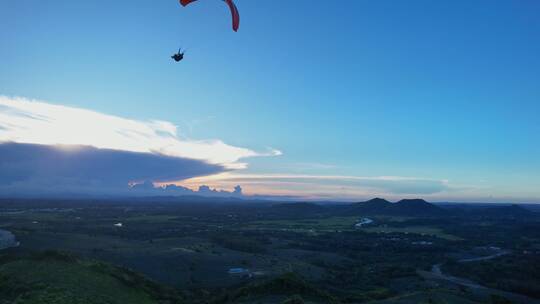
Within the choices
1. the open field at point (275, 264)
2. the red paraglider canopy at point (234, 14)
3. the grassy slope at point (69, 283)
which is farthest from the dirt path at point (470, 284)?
the red paraglider canopy at point (234, 14)

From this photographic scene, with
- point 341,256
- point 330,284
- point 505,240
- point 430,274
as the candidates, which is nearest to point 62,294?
point 330,284

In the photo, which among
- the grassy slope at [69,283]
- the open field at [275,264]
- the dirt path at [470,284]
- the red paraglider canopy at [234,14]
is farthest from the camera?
the dirt path at [470,284]

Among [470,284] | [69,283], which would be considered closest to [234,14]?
[69,283]

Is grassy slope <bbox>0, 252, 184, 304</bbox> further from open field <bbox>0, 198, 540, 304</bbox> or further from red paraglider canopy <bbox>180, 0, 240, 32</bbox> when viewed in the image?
red paraglider canopy <bbox>180, 0, 240, 32</bbox>

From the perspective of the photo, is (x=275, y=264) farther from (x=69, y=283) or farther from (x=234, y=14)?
(x=234, y=14)

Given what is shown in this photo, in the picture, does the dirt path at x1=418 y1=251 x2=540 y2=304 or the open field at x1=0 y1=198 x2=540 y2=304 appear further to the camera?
the dirt path at x1=418 y1=251 x2=540 y2=304

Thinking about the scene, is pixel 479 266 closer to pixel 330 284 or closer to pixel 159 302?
pixel 330 284

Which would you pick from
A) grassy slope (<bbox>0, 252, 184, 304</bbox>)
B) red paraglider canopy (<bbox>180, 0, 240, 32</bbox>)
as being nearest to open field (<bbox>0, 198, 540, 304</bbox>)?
grassy slope (<bbox>0, 252, 184, 304</bbox>)

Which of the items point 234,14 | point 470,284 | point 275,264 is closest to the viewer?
point 234,14

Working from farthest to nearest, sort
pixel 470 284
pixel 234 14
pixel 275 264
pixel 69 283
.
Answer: pixel 275 264
pixel 470 284
pixel 69 283
pixel 234 14

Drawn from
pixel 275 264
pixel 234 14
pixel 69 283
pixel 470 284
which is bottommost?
pixel 470 284

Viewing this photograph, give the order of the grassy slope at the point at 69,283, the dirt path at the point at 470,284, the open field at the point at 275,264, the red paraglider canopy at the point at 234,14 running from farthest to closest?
1. the dirt path at the point at 470,284
2. the open field at the point at 275,264
3. the grassy slope at the point at 69,283
4. the red paraglider canopy at the point at 234,14

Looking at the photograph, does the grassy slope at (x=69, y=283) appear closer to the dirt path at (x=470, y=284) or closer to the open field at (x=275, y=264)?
the open field at (x=275, y=264)
